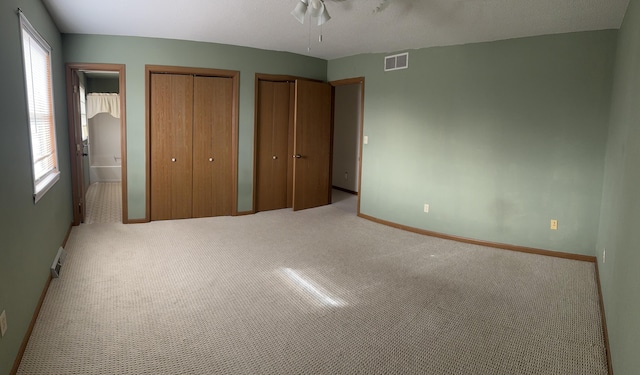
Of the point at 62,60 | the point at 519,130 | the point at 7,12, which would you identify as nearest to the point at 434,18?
the point at 519,130

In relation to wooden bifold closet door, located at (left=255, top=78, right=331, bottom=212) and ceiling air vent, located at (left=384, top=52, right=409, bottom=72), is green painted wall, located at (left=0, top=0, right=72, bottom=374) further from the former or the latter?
ceiling air vent, located at (left=384, top=52, right=409, bottom=72)

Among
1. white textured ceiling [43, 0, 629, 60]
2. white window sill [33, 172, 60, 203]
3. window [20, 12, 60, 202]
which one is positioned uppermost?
white textured ceiling [43, 0, 629, 60]

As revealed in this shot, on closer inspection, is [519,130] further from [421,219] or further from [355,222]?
[355,222]

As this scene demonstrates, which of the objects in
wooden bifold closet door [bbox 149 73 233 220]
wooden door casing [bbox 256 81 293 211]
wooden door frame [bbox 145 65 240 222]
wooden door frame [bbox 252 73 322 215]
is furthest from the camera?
wooden door casing [bbox 256 81 293 211]

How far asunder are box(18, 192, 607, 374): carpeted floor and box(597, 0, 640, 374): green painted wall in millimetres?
336

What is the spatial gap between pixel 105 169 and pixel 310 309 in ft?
23.2

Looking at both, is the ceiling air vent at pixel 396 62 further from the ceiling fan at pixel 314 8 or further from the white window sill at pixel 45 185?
the white window sill at pixel 45 185

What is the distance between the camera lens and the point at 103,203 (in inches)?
241

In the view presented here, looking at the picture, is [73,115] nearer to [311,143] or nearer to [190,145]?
[190,145]

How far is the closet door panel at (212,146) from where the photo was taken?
5.17m

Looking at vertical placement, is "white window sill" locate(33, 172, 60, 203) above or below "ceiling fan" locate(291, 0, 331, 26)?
below

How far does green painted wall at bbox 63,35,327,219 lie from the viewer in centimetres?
465

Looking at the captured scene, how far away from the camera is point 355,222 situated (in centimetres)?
533

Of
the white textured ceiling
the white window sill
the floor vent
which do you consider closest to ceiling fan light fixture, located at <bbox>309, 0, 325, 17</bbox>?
the white textured ceiling
